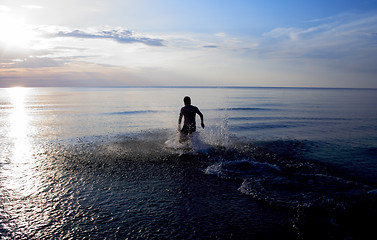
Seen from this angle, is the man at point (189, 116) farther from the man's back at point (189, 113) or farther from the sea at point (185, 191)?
the sea at point (185, 191)

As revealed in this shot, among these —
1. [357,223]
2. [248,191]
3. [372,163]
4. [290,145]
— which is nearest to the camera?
[357,223]

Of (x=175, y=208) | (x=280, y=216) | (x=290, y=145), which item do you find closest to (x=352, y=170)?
(x=290, y=145)

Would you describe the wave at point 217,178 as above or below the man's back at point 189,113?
below

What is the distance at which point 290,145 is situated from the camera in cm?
1305

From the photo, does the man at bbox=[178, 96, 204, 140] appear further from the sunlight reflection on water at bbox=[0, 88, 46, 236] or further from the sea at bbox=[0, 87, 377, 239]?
the sunlight reflection on water at bbox=[0, 88, 46, 236]

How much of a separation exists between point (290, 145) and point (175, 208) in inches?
373

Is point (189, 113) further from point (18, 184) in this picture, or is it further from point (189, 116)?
point (18, 184)

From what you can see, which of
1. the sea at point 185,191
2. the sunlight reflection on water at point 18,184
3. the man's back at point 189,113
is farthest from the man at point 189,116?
the sunlight reflection on water at point 18,184

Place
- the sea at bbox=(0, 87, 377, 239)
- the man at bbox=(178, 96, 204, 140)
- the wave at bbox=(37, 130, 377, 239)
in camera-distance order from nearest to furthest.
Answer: the sea at bbox=(0, 87, 377, 239) < the wave at bbox=(37, 130, 377, 239) < the man at bbox=(178, 96, 204, 140)

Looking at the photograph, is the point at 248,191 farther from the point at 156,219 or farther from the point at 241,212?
the point at 156,219

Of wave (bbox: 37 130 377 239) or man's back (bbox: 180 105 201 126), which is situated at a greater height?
man's back (bbox: 180 105 201 126)

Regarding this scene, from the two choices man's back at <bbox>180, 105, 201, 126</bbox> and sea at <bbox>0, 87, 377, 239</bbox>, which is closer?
sea at <bbox>0, 87, 377, 239</bbox>

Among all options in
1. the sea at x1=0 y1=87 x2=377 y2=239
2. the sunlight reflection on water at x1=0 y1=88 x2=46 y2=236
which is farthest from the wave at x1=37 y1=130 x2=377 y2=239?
the sunlight reflection on water at x1=0 y1=88 x2=46 y2=236

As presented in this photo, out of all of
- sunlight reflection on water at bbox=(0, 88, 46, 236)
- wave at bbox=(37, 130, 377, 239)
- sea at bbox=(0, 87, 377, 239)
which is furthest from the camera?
wave at bbox=(37, 130, 377, 239)
